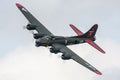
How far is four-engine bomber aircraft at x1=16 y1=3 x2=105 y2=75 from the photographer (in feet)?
404

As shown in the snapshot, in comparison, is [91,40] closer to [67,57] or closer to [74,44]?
[74,44]

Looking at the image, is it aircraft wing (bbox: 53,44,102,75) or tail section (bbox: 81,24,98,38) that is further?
tail section (bbox: 81,24,98,38)

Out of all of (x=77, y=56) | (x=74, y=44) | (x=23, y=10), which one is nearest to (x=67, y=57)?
(x=77, y=56)

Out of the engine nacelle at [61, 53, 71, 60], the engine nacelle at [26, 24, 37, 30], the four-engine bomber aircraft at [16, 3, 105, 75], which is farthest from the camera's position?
the engine nacelle at [26, 24, 37, 30]

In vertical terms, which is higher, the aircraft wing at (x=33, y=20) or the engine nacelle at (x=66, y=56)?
→ the aircraft wing at (x=33, y=20)

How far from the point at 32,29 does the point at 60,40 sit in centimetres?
887

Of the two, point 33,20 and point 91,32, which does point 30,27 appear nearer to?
point 33,20

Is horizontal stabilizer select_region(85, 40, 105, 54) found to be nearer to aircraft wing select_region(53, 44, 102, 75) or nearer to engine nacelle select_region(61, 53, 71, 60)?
aircraft wing select_region(53, 44, 102, 75)

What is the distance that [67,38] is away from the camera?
432 feet

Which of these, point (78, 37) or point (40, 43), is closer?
point (40, 43)

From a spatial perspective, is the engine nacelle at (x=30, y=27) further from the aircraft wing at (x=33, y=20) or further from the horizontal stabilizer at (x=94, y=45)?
the horizontal stabilizer at (x=94, y=45)

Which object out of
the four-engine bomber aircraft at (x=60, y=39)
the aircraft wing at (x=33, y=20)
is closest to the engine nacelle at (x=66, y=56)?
the four-engine bomber aircraft at (x=60, y=39)

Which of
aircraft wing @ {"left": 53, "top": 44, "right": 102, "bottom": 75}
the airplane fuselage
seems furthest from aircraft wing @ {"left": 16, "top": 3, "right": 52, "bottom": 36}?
aircraft wing @ {"left": 53, "top": 44, "right": 102, "bottom": 75}

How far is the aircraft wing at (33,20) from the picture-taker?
13275 cm
